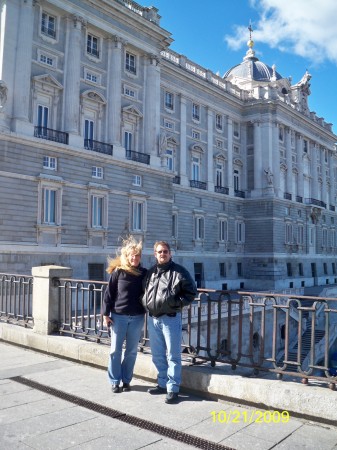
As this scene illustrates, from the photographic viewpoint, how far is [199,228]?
39.0 metres

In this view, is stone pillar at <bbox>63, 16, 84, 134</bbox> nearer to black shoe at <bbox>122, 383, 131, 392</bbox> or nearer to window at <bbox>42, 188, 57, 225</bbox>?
window at <bbox>42, 188, 57, 225</bbox>

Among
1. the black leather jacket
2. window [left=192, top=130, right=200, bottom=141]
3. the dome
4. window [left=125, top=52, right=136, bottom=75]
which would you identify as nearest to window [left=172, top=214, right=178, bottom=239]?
window [left=192, top=130, right=200, bottom=141]

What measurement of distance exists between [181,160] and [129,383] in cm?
3328

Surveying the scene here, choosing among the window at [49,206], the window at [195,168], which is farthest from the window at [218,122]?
the window at [49,206]

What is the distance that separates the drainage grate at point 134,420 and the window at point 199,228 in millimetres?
32756

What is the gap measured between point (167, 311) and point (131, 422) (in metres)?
1.34

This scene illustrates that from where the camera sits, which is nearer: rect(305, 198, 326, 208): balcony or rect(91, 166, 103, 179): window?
rect(91, 166, 103, 179): window

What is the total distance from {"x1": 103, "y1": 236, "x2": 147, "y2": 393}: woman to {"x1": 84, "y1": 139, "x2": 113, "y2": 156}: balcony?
21742 mm

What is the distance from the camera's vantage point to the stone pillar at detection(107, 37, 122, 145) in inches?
1102

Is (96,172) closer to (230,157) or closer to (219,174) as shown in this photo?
(219,174)

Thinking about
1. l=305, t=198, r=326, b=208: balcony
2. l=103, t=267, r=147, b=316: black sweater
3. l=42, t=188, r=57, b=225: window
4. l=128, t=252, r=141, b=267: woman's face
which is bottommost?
l=103, t=267, r=147, b=316: black sweater

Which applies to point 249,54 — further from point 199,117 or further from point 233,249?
point 233,249

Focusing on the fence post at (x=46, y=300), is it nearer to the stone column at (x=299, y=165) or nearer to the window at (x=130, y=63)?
the window at (x=130, y=63)

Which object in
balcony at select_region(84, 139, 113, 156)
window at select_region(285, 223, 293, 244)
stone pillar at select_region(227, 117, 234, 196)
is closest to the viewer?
balcony at select_region(84, 139, 113, 156)
